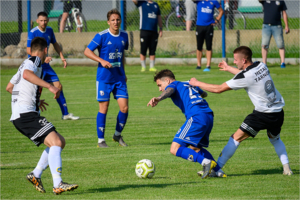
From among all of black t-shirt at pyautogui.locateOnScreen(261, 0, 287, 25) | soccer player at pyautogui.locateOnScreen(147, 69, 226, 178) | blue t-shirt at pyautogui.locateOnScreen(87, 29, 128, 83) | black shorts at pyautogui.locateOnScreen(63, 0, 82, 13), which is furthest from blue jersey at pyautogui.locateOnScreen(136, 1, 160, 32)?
soccer player at pyautogui.locateOnScreen(147, 69, 226, 178)

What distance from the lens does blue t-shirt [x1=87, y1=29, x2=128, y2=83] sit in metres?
8.19

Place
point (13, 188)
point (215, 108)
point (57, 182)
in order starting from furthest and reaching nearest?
1. point (215, 108)
2. point (13, 188)
3. point (57, 182)

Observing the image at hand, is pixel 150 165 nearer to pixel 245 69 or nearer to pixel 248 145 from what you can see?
pixel 245 69

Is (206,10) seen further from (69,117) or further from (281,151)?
(281,151)

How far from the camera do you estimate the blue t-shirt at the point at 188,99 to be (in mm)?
6000

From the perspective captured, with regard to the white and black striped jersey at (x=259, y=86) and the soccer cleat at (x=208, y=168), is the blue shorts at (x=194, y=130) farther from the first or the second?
the white and black striped jersey at (x=259, y=86)

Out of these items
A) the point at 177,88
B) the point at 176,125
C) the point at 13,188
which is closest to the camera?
the point at 13,188

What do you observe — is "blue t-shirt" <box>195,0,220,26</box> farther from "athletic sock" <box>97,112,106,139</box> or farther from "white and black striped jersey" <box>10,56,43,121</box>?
"white and black striped jersey" <box>10,56,43,121</box>

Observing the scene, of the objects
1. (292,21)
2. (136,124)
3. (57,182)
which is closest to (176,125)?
(136,124)

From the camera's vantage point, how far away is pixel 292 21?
17969 mm

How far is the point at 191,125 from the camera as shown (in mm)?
5867

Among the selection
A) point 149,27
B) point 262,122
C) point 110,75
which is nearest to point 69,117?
point 110,75

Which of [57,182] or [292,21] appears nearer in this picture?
[57,182]

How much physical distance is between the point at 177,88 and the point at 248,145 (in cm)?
239
